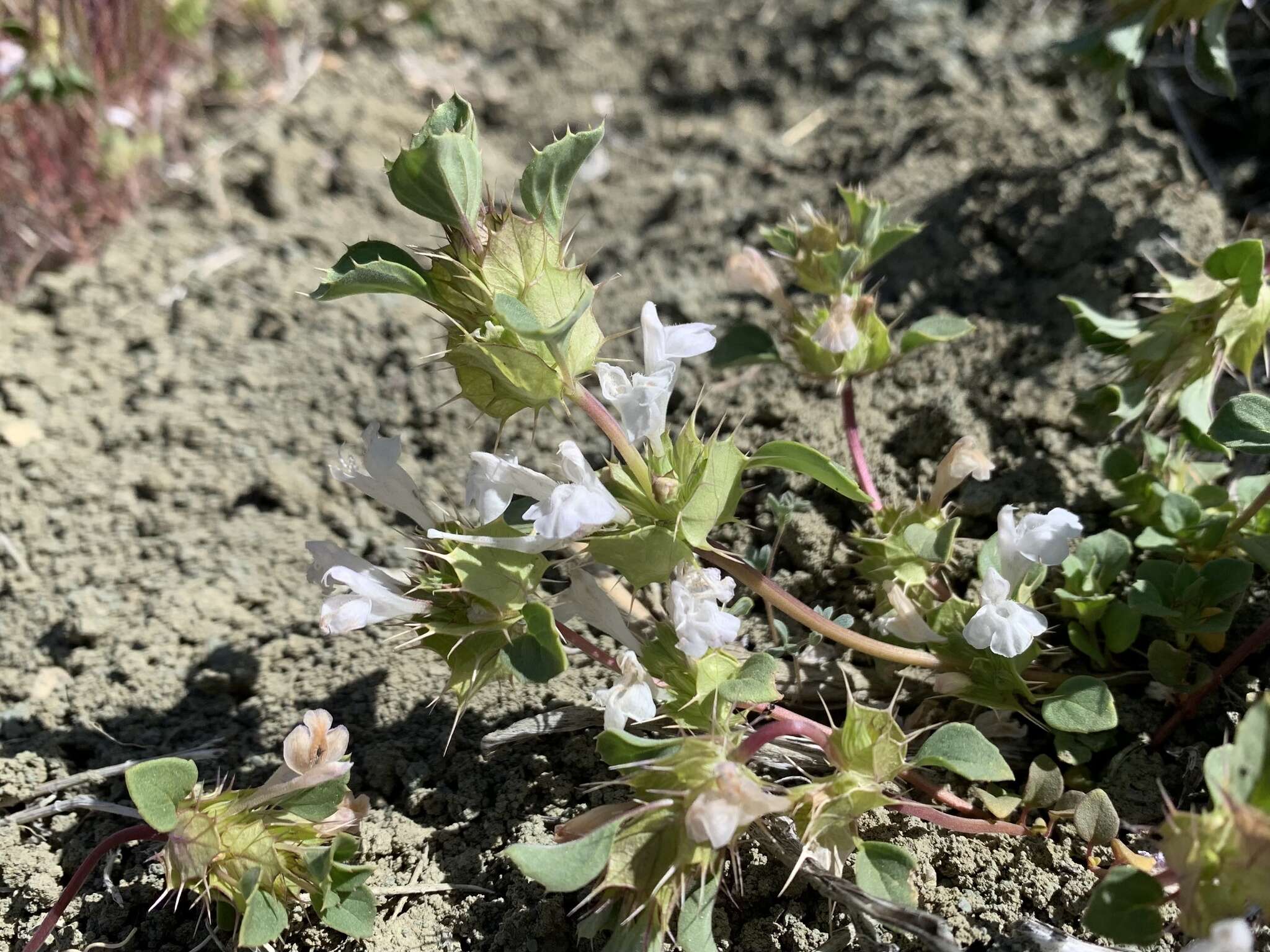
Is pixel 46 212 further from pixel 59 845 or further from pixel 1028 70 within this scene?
pixel 1028 70

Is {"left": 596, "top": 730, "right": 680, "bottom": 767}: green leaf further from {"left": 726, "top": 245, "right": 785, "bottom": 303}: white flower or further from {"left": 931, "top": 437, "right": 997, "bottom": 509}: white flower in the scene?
{"left": 726, "top": 245, "right": 785, "bottom": 303}: white flower

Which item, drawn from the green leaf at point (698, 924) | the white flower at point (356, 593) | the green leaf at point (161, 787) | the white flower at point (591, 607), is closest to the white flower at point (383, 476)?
the white flower at point (356, 593)

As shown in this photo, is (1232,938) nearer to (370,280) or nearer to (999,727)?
(999,727)

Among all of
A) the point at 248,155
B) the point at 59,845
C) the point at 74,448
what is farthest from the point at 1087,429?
the point at 248,155

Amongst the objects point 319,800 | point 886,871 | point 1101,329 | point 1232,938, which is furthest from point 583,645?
point 1101,329

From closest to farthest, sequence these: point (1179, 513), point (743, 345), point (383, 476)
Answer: point (383, 476)
point (1179, 513)
point (743, 345)

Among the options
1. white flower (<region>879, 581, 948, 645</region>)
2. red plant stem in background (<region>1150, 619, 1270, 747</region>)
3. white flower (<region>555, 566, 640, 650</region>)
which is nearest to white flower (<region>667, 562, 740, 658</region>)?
white flower (<region>555, 566, 640, 650</region>)

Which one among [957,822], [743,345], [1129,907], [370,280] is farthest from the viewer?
[743,345]
